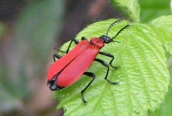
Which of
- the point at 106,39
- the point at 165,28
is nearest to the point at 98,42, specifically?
the point at 106,39

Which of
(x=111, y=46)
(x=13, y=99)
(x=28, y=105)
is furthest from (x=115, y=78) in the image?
(x=28, y=105)

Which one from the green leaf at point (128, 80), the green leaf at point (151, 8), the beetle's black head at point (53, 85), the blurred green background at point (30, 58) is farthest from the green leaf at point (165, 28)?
the blurred green background at point (30, 58)

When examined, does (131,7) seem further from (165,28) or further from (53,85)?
(53,85)

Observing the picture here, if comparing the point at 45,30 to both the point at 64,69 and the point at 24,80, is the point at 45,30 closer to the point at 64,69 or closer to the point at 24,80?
the point at 24,80

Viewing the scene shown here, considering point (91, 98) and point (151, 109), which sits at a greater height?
point (91, 98)

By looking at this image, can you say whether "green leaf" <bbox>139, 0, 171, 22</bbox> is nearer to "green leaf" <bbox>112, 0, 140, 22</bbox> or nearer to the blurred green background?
"green leaf" <bbox>112, 0, 140, 22</bbox>

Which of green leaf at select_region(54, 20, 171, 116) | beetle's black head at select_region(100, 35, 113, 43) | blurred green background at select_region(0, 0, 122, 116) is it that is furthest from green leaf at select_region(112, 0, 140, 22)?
blurred green background at select_region(0, 0, 122, 116)

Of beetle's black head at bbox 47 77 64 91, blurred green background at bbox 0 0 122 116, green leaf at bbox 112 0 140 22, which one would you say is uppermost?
blurred green background at bbox 0 0 122 116
